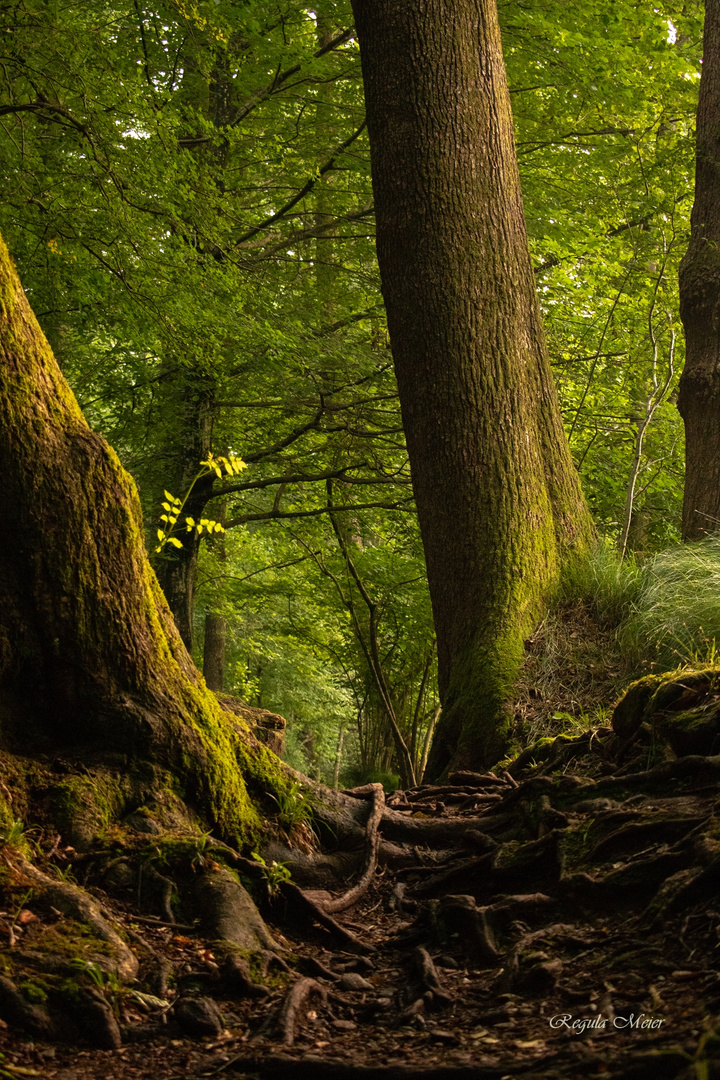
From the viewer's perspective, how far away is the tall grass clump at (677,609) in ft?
16.0

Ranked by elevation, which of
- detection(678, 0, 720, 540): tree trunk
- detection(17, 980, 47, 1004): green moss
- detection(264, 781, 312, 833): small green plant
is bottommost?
detection(17, 980, 47, 1004): green moss

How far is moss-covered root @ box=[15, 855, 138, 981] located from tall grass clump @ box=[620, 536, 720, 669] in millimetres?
3145

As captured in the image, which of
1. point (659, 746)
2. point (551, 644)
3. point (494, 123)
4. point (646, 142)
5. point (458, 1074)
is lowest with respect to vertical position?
point (458, 1074)

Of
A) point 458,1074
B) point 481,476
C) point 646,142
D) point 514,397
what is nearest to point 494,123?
point 514,397

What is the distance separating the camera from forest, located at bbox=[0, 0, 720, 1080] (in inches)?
105

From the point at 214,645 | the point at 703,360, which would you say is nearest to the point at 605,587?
the point at 703,360

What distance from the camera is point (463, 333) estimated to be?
608 cm

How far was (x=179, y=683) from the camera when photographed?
11.9 feet

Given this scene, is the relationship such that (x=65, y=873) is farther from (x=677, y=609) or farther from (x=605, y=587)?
(x=605, y=587)

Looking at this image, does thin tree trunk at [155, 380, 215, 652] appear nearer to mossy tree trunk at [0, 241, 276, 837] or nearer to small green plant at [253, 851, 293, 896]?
mossy tree trunk at [0, 241, 276, 837]

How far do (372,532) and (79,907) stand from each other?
11.7 m

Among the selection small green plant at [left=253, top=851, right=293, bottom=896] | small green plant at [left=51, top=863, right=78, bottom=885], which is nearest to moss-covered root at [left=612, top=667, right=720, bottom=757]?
small green plant at [left=253, top=851, right=293, bottom=896]

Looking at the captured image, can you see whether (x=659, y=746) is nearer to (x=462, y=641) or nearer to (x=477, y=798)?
(x=477, y=798)

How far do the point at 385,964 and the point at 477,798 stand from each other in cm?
141
